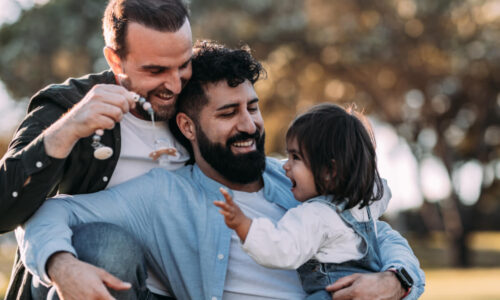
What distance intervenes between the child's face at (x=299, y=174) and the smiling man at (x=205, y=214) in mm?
379

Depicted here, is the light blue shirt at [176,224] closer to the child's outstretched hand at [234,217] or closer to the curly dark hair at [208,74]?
the curly dark hair at [208,74]

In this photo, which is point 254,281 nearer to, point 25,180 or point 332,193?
point 332,193

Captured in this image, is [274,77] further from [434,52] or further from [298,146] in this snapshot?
[298,146]

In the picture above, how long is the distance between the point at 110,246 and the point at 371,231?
1.32m

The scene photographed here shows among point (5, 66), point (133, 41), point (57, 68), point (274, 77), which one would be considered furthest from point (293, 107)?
point (133, 41)

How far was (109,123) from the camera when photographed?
275 cm

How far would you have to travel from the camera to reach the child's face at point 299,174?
3199mm

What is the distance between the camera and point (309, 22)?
15234 millimetres

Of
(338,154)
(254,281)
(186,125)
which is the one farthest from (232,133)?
(254,281)

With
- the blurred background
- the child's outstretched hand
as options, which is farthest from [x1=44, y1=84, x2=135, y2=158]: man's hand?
the blurred background

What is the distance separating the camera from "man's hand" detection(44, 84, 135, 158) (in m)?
2.74

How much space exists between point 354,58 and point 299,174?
12270 mm

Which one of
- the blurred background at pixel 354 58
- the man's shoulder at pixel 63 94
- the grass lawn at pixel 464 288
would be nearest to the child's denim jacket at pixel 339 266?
the man's shoulder at pixel 63 94

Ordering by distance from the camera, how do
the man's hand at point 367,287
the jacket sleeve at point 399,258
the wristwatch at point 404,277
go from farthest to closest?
the jacket sleeve at point 399,258 < the wristwatch at point 404,277 < the man's hand at point 367,287
